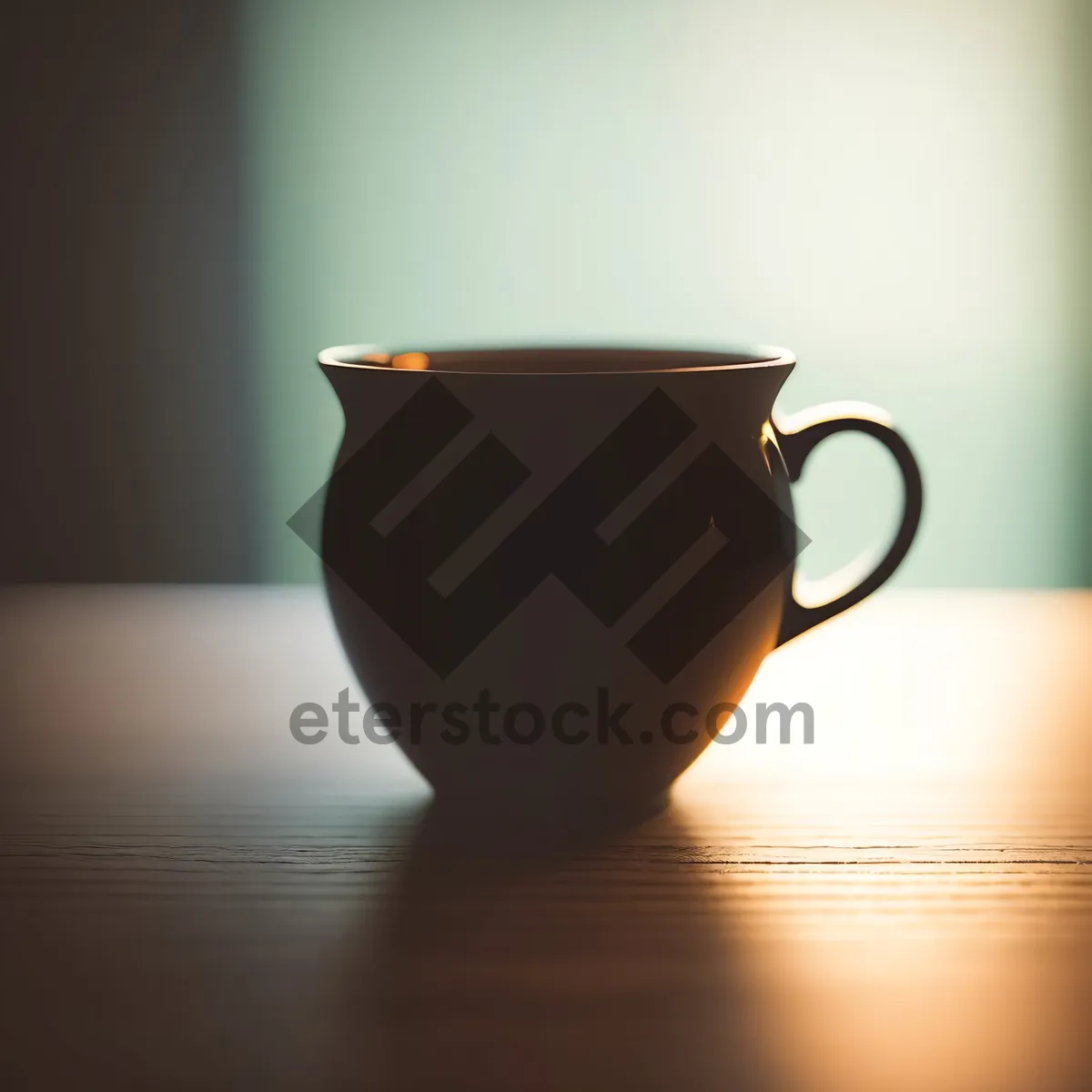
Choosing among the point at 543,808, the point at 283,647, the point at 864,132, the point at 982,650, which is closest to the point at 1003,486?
the point at 864,132

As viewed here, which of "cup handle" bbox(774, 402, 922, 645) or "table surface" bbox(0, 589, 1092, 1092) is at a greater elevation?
"cup handle" bbox(774, 402, 922, 645)

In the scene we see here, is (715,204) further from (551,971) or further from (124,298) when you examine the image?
(551,971)

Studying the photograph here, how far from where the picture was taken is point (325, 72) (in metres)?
1.30

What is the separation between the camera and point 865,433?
0.42 meters

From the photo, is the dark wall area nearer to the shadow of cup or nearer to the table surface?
the table surface

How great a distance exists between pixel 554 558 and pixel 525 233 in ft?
3.37

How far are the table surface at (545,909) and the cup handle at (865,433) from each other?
75mm

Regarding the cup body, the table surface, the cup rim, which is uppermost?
the cup rim

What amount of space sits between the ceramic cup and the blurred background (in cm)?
97

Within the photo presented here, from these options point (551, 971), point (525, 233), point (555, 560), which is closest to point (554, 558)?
point (555, 560)

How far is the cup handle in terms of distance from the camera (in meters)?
0.42

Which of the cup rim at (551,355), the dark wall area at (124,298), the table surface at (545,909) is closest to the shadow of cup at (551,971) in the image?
the table surface at (545,909)

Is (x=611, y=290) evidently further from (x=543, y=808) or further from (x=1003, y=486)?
(x=543, y=808)

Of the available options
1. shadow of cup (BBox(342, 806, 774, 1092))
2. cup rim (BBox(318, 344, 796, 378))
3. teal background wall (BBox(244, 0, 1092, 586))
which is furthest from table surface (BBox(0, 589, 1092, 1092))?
teal background wall (BBox(244, 0, 1092, 586))
